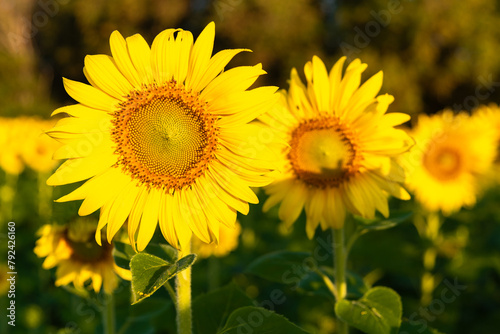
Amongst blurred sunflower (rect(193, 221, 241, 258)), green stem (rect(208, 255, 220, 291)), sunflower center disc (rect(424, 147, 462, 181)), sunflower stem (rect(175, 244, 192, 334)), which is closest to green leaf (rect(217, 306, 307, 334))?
sunflower stem (rect(175, 244, 192, 334))

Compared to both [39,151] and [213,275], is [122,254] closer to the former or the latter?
[213,275]

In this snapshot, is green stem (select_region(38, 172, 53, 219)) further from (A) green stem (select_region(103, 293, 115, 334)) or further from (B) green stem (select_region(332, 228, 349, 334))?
(B) green stem (select_region(332, 228, 349, 334))

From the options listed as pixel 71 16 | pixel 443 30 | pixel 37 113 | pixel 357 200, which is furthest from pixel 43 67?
pixel 357 200

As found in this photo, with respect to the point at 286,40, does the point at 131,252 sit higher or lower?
lower

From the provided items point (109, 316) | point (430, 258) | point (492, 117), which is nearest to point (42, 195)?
point (430, 258)

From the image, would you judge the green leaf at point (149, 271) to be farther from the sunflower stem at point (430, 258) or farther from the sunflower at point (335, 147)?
the sunflower stem at point (430, 258)

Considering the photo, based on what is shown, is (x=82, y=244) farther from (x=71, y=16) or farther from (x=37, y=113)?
(x=71, y=16)
